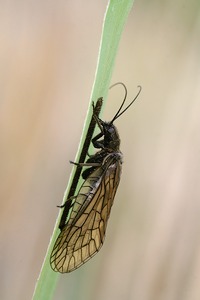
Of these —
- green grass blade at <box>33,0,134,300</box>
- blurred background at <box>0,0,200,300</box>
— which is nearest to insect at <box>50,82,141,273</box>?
green grass blade at <box>33,0,134,300</box>

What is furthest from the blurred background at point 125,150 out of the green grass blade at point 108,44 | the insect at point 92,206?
the green grass blade at point 108,44

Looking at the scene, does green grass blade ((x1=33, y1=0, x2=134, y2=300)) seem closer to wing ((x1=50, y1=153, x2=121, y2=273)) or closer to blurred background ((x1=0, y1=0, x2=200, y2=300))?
wing ((x1=50, y1=153, x2=121, y2=273))

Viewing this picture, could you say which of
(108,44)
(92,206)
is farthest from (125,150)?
(108,44)

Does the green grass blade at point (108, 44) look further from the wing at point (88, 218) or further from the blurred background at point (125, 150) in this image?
the blurred background at point (125, 150)

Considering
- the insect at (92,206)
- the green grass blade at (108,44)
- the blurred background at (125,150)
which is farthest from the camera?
the blurred background at (125,150)
